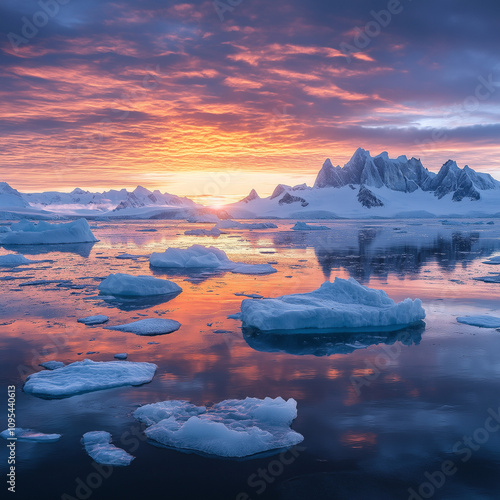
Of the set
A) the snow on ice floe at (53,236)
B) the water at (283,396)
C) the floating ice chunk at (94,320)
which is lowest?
the water at (283,396)

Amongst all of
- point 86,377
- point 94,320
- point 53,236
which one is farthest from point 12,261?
point 86,377

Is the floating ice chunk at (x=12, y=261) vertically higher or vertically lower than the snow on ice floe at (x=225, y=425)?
higher

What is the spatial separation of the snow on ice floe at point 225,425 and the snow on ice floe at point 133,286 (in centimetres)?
929

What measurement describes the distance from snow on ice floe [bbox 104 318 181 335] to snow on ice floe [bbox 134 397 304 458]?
420cm

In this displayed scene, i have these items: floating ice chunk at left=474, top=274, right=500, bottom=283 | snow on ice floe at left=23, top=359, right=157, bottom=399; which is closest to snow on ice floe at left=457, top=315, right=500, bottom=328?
floating ice chunk at left=474, top=274, right=500, bottom=283

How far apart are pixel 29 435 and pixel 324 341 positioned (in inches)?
250

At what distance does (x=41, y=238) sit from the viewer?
39531 millimetres

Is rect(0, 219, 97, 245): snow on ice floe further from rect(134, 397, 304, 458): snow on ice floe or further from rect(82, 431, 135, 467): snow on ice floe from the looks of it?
rect(82, 431, 135, 467): snow on ice floe

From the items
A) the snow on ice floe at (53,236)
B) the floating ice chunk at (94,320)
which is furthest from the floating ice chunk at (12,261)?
the floating ice chunk at (94,320)

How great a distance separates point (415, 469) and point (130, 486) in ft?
10.9

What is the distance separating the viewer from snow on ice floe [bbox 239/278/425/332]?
11125 millimetres

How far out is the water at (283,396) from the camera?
16.9 feet

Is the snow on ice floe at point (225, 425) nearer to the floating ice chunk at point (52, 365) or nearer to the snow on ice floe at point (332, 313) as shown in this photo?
the floating ice chunk at point (52, 365)

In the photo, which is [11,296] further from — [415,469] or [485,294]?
[485,294]
